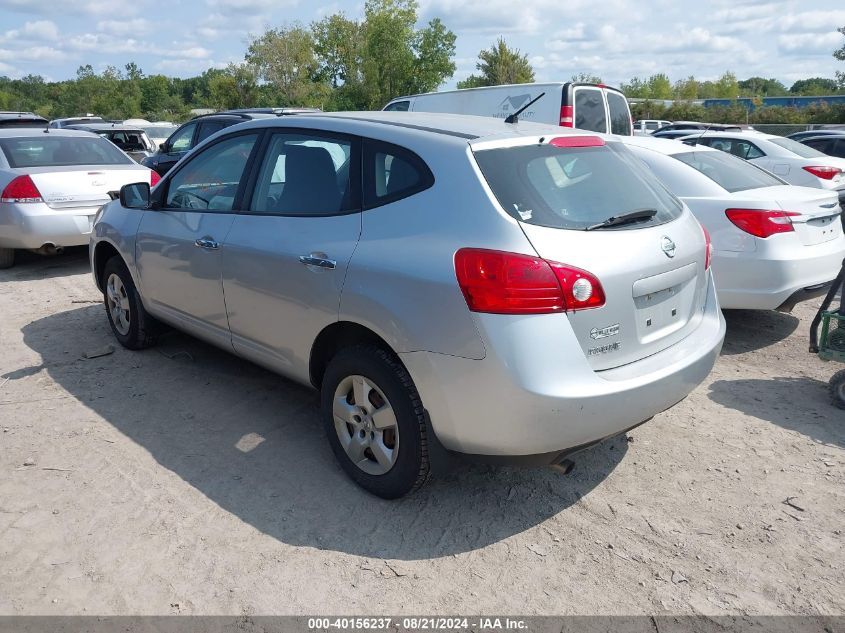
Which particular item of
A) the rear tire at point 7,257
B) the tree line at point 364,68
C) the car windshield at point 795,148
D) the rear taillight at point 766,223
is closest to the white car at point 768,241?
the rear taillight at point 766,223

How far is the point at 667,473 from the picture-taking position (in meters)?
3.78

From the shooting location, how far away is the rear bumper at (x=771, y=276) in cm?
554

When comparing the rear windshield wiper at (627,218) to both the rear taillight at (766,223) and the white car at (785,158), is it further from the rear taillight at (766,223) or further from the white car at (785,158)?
the white car at (785,158)

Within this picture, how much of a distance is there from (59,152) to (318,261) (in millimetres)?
6914

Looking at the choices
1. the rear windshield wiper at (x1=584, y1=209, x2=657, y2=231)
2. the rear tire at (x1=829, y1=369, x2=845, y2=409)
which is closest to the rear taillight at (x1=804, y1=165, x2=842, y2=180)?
the rear tire at (x1=829, y1=369, x2=845, y2=409)

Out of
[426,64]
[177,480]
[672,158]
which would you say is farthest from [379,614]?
[426,64]

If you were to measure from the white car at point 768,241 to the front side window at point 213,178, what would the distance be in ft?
11.9

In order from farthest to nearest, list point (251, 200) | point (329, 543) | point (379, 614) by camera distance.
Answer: point (251, 200) → point (329, 543) → point (379, 614)

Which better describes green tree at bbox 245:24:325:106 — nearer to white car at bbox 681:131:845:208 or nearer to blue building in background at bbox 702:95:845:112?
blue building in background at bbox 702:95:845:112

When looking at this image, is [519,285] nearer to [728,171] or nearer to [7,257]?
[728,171]

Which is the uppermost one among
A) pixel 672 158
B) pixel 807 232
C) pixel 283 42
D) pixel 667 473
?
pixel 283 42

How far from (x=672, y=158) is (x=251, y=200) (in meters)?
4.03

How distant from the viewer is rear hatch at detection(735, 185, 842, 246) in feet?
18.5

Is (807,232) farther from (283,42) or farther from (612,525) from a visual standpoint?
(283,42)
